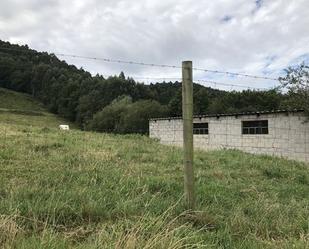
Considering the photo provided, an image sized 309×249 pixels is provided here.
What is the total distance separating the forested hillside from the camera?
65.0 metres

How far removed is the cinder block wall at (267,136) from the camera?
28688mm

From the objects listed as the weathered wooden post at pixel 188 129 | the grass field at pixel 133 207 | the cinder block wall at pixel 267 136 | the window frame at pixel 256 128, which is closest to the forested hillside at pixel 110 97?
the cinder block wall at pixel 267 136

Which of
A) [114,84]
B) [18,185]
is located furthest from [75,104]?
[18,185]

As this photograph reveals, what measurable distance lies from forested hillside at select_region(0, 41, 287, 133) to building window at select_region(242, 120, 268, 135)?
22.8 meters

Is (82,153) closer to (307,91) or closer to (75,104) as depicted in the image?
(307,91)

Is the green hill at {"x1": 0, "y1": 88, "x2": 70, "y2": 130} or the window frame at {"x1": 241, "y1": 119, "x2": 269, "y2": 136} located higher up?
the green hill at {"x1": 0, "y1": 88, "x2": 70, "y2": 130}

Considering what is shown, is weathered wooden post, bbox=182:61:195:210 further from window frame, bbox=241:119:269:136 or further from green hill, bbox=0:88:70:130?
green hill, bbox=0:88:70:130

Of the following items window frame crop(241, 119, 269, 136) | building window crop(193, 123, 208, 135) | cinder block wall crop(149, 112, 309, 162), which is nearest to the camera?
cinder block wall crop(149, 112, 309, 162)

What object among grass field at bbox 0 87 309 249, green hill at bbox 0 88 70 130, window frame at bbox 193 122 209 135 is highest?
green hill at bbox 0 88 70 130

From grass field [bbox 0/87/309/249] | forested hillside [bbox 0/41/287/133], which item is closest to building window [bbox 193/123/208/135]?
forested hillside [bbox 0/41/287/133]

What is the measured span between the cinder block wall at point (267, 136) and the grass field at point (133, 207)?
59.8 feet

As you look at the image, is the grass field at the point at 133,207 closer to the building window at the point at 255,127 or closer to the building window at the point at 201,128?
the building window at the point at 255,127

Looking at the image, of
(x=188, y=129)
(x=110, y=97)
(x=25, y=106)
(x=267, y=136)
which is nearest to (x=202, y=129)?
A: (x=267, y=136)

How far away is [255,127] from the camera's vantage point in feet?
106
